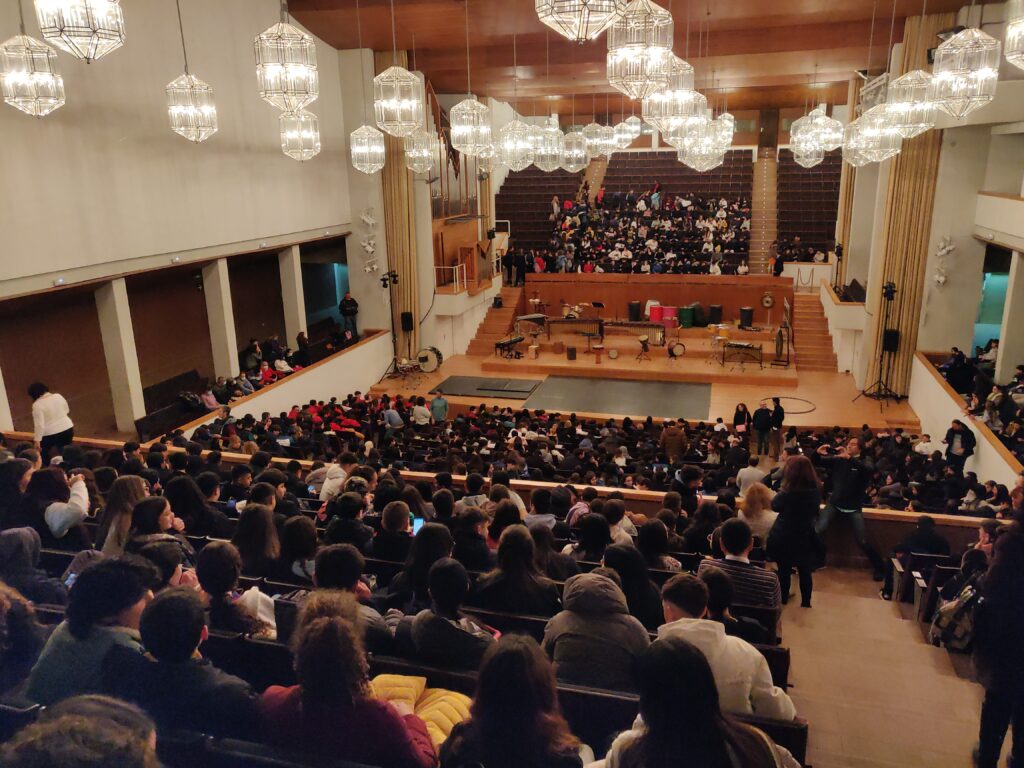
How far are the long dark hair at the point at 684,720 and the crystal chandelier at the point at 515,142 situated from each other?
1094cm

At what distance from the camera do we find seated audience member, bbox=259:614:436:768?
2.15 metres

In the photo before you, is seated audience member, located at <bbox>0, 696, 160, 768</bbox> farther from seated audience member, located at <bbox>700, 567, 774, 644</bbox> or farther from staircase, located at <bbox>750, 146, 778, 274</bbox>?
staircase, located at <bbox>750, 146, 778, 274</bbox>

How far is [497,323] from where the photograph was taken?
19.6 m

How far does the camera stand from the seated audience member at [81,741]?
141cm

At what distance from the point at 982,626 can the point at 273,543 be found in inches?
132

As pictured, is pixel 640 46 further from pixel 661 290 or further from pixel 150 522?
pixel 661 290

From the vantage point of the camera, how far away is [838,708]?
3896mm

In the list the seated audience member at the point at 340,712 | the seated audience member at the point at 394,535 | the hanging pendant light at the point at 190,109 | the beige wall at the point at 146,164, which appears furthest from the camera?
the beige wall at the point at 146,164

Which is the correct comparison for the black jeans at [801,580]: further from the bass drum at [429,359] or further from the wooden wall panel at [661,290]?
the wooden wall panel at [661,290]

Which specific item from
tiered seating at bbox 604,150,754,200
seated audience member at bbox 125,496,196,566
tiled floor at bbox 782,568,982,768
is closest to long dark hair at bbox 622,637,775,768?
tiled floor at bbox 782,568,982,768

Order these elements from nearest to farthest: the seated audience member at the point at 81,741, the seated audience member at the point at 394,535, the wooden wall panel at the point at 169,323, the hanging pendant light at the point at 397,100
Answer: the seated audience member at the point at 81,741 → the seated audience member at the point at 394,535 → the hanging pendant light at the point at 397,100 → the wooden wall panel at the point at 169,323

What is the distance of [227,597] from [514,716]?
1.76 m

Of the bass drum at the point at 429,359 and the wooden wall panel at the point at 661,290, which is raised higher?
the wooden wall panel at the point at 661,290

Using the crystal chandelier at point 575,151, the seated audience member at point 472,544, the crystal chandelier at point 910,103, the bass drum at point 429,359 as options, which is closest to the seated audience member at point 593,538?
the seated audience member at point 472,544
